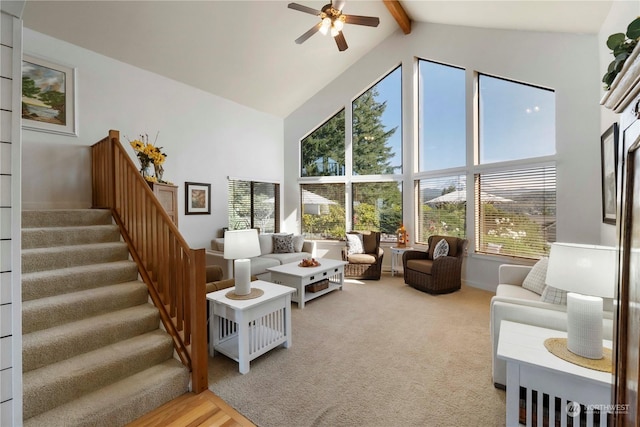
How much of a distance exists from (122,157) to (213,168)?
7.80 feet

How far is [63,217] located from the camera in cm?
302

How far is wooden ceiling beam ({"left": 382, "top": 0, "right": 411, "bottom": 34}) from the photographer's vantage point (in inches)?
194

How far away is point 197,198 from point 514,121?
5508 mm

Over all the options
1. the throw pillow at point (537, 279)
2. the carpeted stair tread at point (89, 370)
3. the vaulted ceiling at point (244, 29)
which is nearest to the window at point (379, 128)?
the vaulted ceiling at point (244, 29)

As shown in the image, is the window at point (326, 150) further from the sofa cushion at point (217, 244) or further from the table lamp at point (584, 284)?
the table lamp at point (584, 284)

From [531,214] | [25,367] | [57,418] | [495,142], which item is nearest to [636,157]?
[57,418]

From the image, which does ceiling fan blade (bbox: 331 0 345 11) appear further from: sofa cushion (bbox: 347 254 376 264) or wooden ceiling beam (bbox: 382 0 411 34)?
sofa cushion (bbox: 347 254 376 264)

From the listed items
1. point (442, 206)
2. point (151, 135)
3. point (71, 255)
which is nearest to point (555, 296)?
point (442, 206)

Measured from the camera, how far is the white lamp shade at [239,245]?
2588 mm

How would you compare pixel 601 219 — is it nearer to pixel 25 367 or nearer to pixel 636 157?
pixel 636 157

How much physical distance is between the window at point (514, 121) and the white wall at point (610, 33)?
2.33ft

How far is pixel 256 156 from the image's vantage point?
644 cm

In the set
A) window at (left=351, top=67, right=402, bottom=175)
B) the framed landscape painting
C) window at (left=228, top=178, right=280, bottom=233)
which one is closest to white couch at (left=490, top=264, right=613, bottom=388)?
window at (left=351, top=67, right=402, bottom=175)

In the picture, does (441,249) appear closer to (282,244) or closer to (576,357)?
(282,244)
